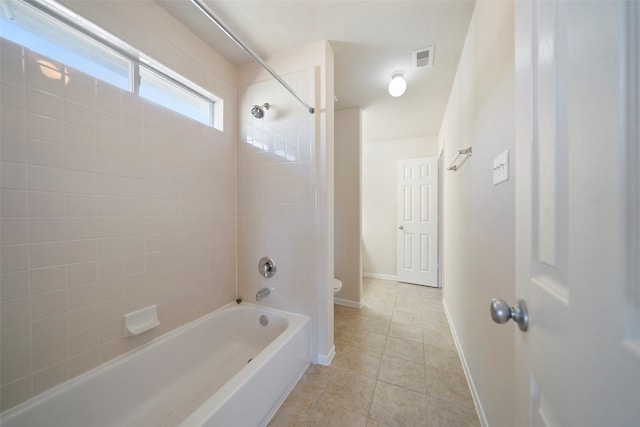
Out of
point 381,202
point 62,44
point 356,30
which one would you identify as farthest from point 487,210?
point 381,202

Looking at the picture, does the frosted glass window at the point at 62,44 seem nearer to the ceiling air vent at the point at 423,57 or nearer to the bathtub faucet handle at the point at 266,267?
the bathtub faucet handle at the point at 266,267

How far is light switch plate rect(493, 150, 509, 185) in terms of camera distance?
2.82 feet

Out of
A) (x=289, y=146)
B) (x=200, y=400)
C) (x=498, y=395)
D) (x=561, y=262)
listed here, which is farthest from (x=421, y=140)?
(x=200, y=400)

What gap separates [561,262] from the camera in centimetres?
39

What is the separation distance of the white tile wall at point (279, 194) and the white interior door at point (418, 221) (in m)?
2.29

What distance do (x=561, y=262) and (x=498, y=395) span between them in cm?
99

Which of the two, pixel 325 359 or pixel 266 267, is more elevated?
pixel 266 267

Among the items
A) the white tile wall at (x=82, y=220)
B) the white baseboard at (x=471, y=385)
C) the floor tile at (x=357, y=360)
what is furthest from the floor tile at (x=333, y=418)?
the white tile wall at (x=82, y=220)

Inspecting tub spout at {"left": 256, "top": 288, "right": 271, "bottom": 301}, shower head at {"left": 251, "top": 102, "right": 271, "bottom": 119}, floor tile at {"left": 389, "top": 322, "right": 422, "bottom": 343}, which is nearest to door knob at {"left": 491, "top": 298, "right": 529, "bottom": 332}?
tub spout at {"left": 256, "top": 288, "right": 271, "bottom": 301}

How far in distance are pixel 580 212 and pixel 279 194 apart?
61.7 inches

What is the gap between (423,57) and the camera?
1720 millimetres

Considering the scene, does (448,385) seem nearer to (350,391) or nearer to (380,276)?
(350,391)

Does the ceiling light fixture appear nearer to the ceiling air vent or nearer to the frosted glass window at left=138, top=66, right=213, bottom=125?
the ceiling air vent

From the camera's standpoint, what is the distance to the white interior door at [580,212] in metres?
0.25
